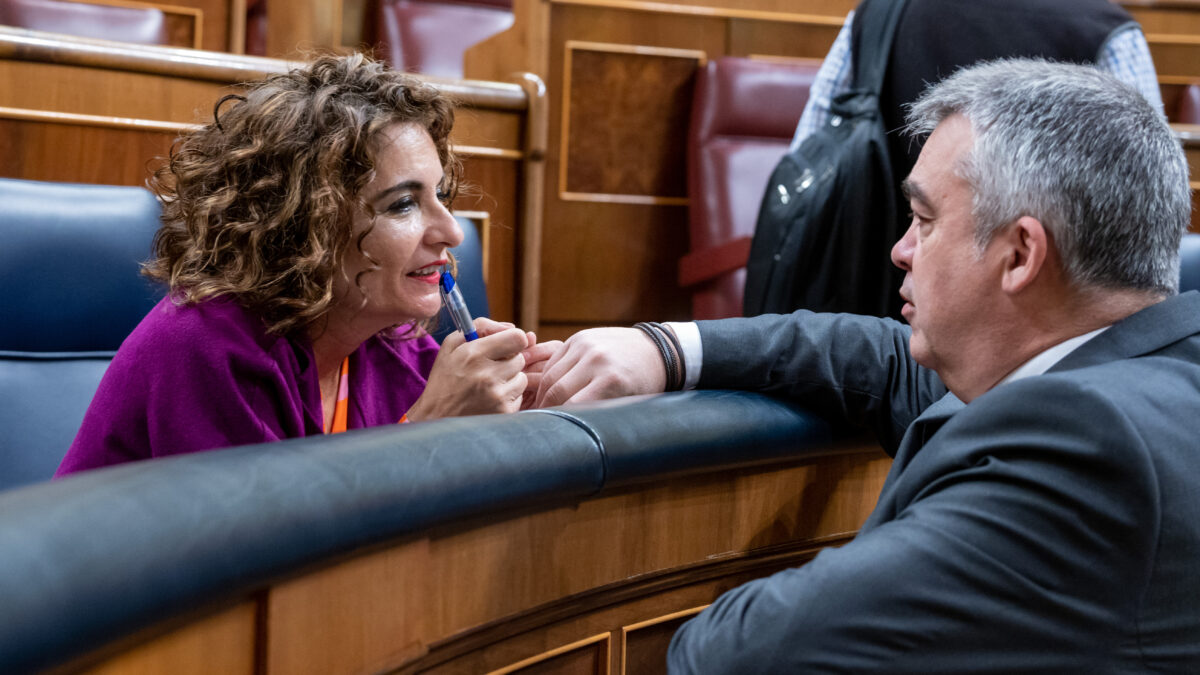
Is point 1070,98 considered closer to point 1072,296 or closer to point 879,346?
point 1072,296

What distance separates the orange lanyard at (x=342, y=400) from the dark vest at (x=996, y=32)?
0.80 meters

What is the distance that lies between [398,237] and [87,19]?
87.3 inches

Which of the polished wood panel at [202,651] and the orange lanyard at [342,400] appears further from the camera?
the orange lanyard at [342,400]

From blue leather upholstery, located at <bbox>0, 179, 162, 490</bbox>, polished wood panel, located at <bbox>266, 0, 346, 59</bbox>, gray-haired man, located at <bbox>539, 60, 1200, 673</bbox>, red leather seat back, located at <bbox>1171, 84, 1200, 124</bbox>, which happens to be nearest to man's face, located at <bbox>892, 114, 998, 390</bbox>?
gray-haired man, located at <bbox>539, 60, 1200, 673</bbox>

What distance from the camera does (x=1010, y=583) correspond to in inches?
24.4

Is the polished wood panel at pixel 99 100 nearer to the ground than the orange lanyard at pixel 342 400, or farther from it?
farther from it

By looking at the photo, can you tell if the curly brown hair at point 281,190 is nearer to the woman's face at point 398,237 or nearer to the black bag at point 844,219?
the woman's face at point 398,237

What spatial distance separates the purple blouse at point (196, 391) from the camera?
984 mm

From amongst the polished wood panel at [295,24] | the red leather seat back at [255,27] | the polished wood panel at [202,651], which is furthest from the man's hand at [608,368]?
the red leather seat back at [255,27]

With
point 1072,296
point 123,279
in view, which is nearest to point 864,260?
point 1072,296

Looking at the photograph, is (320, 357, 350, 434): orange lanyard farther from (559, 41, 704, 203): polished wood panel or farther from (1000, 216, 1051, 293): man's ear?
(559, 41, 704, 203): polished wood panel

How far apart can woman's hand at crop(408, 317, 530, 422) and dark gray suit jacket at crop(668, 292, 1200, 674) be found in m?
0.46

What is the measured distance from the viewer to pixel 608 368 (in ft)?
3.19

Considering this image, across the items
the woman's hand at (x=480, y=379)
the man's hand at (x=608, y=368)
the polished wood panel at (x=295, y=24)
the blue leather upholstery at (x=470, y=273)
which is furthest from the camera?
the polished wood panel at (x=295, y=24)
